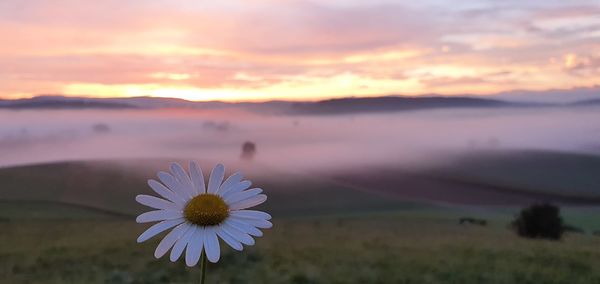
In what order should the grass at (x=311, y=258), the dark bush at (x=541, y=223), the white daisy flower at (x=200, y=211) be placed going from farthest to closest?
1. the dark bush at (x=541, y=223)
2. the grass at (x=311, y=258)
3. the white daisy flower at (x=200, y=211)

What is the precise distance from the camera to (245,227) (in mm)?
1514

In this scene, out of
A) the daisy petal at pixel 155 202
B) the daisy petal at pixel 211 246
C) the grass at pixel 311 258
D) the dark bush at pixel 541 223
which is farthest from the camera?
the dark bush at pixel 541 223

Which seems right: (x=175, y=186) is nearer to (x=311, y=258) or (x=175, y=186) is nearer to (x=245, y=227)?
(x=245, y=227)

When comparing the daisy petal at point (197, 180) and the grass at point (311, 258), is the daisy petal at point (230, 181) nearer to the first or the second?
the daisy petal at point (197, 180)

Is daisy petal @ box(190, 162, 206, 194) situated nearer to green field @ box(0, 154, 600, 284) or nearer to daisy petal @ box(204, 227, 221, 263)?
daisy petal @ box(204, 227, 221, 263)

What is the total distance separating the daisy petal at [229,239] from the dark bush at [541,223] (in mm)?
13505

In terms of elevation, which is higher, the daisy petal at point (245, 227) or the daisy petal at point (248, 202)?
the daisy petal at point (248, 202)

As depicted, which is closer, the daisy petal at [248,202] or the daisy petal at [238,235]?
the daisy petal at [238,235]

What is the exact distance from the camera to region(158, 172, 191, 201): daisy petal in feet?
5.25

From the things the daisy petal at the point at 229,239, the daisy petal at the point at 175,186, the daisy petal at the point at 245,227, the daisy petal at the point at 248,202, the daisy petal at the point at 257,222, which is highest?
the daisy petal at the point at 175,186

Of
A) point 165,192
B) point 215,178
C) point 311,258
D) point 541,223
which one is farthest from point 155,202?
point 541,223

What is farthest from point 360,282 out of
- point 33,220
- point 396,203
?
point 396,203

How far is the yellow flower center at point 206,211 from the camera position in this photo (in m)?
1.56

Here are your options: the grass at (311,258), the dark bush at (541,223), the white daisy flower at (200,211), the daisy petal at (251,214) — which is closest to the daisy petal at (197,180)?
the white daisy flower at (200,211)
